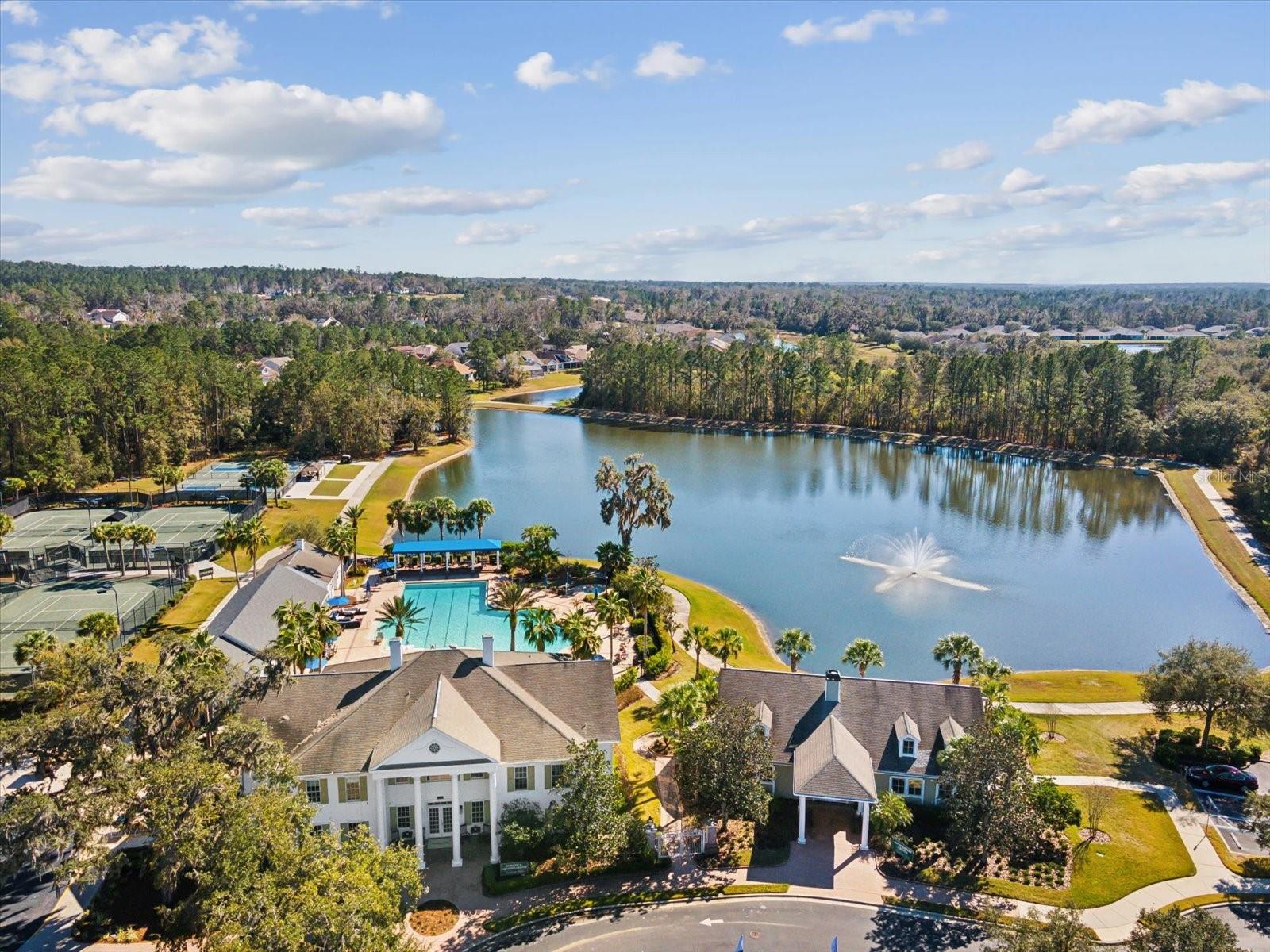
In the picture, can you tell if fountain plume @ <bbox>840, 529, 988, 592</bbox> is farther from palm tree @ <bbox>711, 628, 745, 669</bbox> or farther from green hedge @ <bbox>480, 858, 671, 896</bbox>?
green hedge @ <bbox>480, 858, 671, 896</bbox>

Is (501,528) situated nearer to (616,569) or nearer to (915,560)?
(616,569)

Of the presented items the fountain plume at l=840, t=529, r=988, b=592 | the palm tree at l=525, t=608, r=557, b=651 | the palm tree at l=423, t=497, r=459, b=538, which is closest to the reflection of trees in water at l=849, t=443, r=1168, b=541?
the fountain plume at l=840, t=529, r=988, b=592

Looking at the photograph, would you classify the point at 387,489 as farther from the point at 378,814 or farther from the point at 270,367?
the point at 378,814

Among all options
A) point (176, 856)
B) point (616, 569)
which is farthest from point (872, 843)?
point (616, 569)

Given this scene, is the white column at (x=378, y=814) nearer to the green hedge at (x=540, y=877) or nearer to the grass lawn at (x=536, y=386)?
the green hedge at (x=540, y=877)

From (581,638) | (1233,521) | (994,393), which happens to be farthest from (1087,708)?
(994,393)

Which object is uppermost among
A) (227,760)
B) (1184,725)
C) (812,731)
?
(227,760)

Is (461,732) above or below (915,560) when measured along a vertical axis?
above
